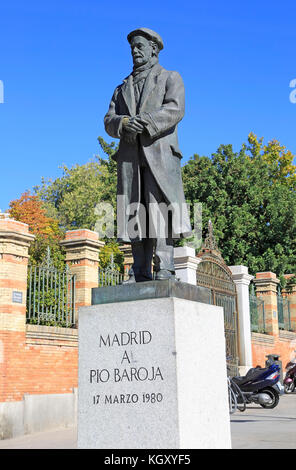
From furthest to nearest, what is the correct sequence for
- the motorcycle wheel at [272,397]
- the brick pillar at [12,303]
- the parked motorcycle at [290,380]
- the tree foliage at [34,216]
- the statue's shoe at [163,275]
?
the tree foliage at [34,216] → the parked motorcycle at [290,380] → the motorcycle wheel at [272,397] → the brick pillar at [12,303] → the statue's shoe at [163,275]

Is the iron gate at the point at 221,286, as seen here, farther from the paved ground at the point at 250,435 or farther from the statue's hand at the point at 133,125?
the statue's hand at the point at 133,125

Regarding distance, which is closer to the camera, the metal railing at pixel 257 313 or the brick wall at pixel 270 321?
the metal railing at pixel 257 313

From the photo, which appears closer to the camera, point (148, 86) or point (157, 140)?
point (157, 140)

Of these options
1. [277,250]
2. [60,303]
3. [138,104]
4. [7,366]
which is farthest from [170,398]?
[277,250]

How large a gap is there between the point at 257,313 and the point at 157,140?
15.0 meters

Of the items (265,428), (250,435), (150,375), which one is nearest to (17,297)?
(250,435)

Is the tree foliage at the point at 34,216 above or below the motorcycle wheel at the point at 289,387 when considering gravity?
above

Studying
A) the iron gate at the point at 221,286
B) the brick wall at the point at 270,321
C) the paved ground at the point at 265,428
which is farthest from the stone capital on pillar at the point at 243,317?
the paved ground at the point at 265,428

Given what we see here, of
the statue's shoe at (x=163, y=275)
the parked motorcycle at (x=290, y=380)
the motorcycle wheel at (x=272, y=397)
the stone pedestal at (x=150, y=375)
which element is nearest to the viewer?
the stone pedestal at (x=150, y=375)

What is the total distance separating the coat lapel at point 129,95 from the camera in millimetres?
5234

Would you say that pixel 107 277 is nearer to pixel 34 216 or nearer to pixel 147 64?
pixel 147 64

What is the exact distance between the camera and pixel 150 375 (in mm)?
4480

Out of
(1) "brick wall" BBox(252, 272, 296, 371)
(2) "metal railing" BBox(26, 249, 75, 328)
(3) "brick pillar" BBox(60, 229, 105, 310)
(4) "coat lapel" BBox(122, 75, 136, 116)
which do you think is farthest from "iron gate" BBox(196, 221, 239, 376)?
(4) "coat lapel" BBox(122, 75, 136, 116)

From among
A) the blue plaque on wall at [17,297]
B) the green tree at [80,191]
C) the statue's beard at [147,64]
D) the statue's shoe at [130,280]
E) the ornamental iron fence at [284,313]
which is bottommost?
the statue's shoe at [130,280]
